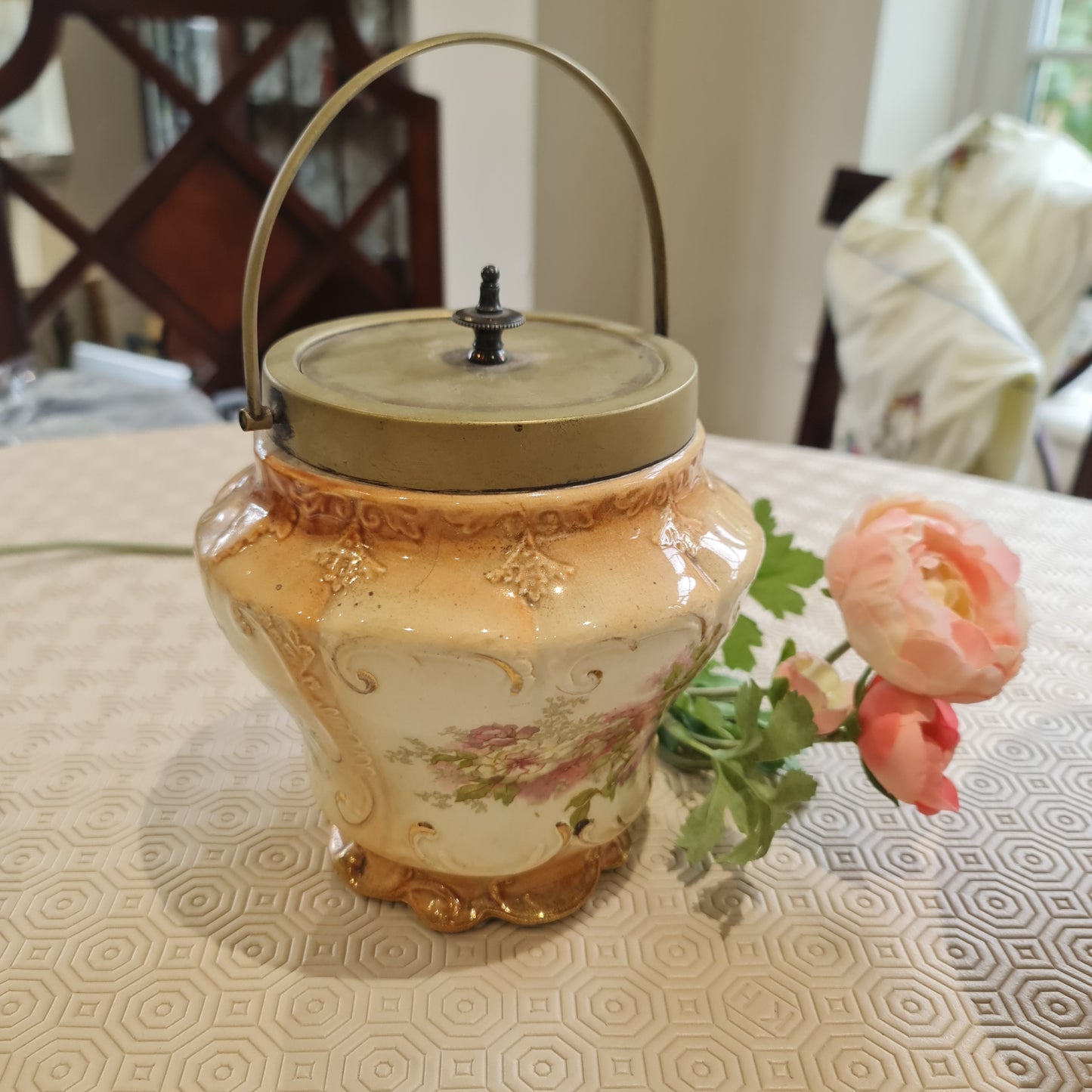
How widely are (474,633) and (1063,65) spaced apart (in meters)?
1.96

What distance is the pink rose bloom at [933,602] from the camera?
0.41 m

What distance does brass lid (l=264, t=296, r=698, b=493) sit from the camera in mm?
378

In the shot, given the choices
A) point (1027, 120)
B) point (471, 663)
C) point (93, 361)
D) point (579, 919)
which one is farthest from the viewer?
point (93, 361)

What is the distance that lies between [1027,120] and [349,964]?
2.01m

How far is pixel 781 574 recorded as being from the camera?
538 millimetres

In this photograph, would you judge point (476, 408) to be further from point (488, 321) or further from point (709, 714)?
point (709, 714)

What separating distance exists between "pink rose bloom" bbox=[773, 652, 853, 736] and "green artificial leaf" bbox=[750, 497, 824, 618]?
0.11 ft

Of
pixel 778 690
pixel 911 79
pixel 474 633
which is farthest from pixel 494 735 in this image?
pixel 911 79

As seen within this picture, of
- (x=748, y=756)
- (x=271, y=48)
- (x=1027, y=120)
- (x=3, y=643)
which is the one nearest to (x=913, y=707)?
(x=748, y=756)

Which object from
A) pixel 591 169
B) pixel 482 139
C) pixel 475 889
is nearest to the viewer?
pixel 475 889

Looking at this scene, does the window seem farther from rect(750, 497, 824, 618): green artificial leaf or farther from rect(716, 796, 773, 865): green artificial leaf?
rect(716, 796, 773, 865): green artificial leaf

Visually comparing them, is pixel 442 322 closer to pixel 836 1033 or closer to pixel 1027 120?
pixel 836 1033

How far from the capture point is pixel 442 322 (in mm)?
521

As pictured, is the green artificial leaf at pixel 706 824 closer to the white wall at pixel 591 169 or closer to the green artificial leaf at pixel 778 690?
the green artificial leaf at pixel 778 690
